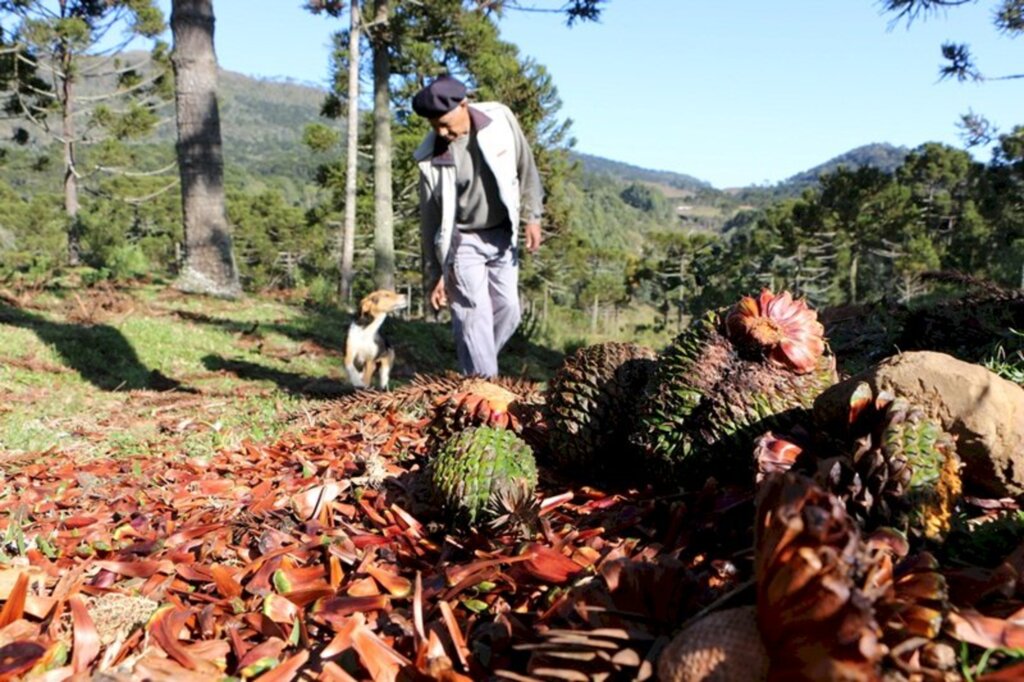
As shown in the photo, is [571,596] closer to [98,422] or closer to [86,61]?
[98,422]

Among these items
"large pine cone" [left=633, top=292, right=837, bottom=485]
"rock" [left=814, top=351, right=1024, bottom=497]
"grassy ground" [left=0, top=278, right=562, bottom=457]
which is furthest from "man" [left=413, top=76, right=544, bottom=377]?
"rock" [left=814, top=351, right=1024, bottom=497]

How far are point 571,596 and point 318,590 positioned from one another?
0.54 metres

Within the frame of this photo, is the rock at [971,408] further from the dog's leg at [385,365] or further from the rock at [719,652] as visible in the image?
the dog's leg at [385,365]

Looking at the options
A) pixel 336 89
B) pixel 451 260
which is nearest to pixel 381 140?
pixel 336 89

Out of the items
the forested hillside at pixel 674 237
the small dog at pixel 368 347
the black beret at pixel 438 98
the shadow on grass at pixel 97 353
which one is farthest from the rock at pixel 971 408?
the forested hillside at pixel 674 237

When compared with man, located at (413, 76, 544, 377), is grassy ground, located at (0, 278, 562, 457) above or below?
below

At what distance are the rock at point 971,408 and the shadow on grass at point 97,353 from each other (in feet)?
16.5

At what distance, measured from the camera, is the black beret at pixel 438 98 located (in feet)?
12.5

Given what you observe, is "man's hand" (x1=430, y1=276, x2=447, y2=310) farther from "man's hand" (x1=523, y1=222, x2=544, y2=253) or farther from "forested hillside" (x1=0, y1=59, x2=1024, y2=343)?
"forested hillside" (x1=0, y1=59, x2=1024, y2=343)

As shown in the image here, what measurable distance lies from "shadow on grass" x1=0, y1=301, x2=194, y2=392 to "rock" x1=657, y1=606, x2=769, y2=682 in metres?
5.10

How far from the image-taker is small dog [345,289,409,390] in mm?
5594

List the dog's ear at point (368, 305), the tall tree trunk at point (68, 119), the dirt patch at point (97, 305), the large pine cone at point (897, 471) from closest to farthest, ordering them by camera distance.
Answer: the large pine cone at point (897, 471), the dog's ear at point (368, 305), the dirt patch at point (97, 305), the tall tree trunk at point (68, 119)

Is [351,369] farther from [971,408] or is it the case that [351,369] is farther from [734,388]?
[971,408]

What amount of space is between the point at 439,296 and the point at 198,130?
616cm
